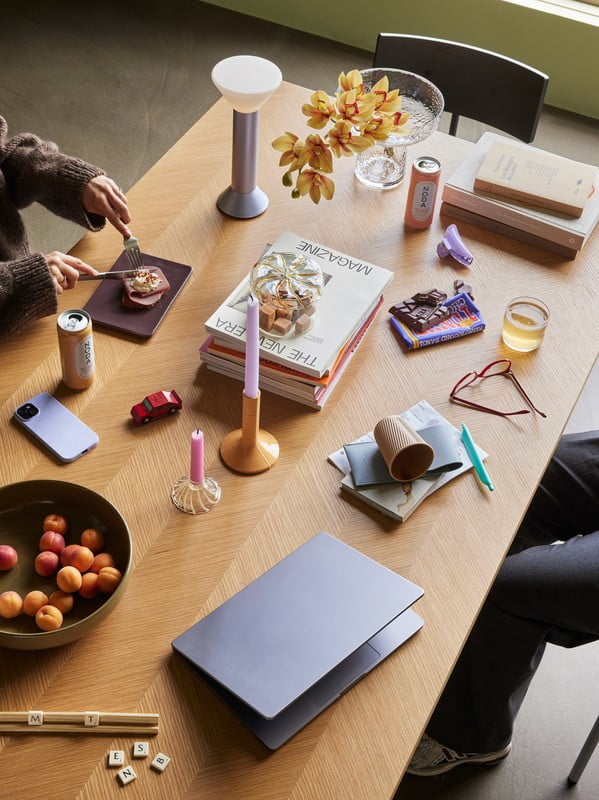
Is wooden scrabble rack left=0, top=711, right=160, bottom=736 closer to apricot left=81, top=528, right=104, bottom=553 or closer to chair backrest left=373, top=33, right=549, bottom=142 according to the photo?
apricot left=81, top=528, right=104, bottom=553

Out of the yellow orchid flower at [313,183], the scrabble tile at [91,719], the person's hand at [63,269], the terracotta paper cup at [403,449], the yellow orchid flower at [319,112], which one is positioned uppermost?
the yellow orchid flower at [319,112]

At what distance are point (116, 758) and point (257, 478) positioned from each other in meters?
0.47

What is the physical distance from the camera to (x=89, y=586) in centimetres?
122

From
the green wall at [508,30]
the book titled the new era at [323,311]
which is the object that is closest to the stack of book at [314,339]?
the book titled the new era at [323,311]

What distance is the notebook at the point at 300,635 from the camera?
1.13 meters

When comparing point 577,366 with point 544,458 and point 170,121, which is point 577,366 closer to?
point 544,458

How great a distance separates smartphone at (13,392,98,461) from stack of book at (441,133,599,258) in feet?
2.91

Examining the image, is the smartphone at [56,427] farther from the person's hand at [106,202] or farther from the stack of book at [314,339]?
the person's hand at [106,202]

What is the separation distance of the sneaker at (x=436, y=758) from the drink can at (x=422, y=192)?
3.32 feet

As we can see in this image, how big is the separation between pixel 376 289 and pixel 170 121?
2.23 m

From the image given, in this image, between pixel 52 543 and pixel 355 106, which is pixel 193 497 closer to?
pixel 52 543

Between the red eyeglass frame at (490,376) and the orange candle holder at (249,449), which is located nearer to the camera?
the orange candle holder at (249,449)

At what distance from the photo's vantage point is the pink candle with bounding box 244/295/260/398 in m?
1.24

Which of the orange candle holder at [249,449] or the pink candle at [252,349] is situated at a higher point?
the pink candle at [252,349]
